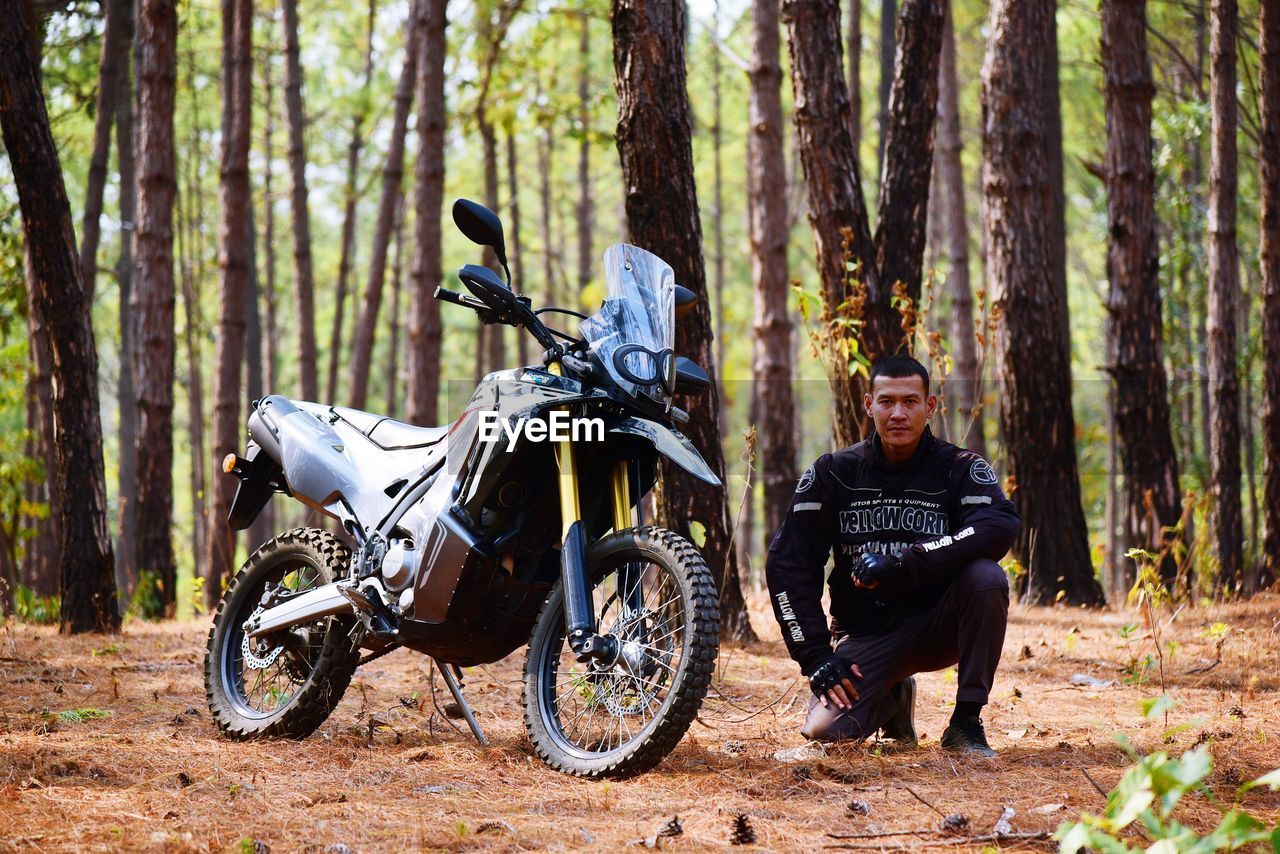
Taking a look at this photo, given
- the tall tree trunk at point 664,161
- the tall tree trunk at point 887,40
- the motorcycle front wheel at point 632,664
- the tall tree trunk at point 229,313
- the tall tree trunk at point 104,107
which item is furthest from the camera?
the tall tree trunk at point 887,40

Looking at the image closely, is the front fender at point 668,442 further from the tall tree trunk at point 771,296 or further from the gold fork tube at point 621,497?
the tall tree trunk at point 771,296

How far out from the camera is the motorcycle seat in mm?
4562

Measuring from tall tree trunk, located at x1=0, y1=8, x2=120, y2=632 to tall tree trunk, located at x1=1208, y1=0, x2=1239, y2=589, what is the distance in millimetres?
8563

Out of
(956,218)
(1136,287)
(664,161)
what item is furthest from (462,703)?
(956,218)

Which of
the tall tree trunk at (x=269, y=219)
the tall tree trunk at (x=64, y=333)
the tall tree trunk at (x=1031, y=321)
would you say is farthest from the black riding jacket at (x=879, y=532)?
the tall tree trunk at (x=269, y=219)

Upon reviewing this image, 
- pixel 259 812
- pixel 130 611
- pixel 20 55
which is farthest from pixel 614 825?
pixel 130 611

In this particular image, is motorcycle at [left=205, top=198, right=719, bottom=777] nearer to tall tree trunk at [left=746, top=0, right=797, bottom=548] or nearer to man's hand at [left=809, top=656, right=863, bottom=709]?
man's hand at [left=809, top=656, right=863, bottom=709]

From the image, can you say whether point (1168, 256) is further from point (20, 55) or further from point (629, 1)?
point (20, 55)

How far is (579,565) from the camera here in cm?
386

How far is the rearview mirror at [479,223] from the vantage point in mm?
3916

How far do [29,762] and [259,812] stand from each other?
3.09 ft

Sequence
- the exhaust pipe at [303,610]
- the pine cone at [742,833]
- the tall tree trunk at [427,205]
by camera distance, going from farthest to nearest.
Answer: the tall tree trunk at [427,205] < the exhaust pipe at [303,610] < the pine cone at [742,833]

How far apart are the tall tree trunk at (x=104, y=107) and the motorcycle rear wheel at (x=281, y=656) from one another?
22.6ft

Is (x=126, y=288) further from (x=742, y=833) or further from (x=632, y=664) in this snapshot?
(x=742, y=833)
